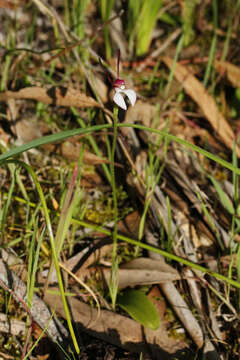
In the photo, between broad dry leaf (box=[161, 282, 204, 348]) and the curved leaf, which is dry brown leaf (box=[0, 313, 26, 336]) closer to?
the curved leaf

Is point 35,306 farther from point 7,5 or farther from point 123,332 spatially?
point 7,5

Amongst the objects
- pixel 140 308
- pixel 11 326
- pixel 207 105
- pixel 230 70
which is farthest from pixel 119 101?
pixel 230 70

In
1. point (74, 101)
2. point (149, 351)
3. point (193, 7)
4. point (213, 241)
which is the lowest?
point (149, 351)

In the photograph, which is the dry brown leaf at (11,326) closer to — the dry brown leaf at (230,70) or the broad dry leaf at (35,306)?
the broad dry leaf at (35,306)

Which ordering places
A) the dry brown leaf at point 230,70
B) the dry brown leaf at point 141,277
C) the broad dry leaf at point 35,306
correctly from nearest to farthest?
the broad dry leaf at point 35,306
the dry brown leaf at point 141,277
the dry brown leaf at point 230,70


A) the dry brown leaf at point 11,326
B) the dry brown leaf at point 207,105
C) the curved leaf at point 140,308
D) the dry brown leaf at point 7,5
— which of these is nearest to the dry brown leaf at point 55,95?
the dry brown leaf at point 7,5

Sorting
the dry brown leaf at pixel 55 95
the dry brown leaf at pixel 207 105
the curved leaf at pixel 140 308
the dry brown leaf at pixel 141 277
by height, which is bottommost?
the curved leaf at pixel 140 308

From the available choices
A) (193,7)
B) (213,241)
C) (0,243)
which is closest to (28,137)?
(0,243)

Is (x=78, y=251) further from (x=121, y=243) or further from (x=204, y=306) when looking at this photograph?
(x=204, y=306)
